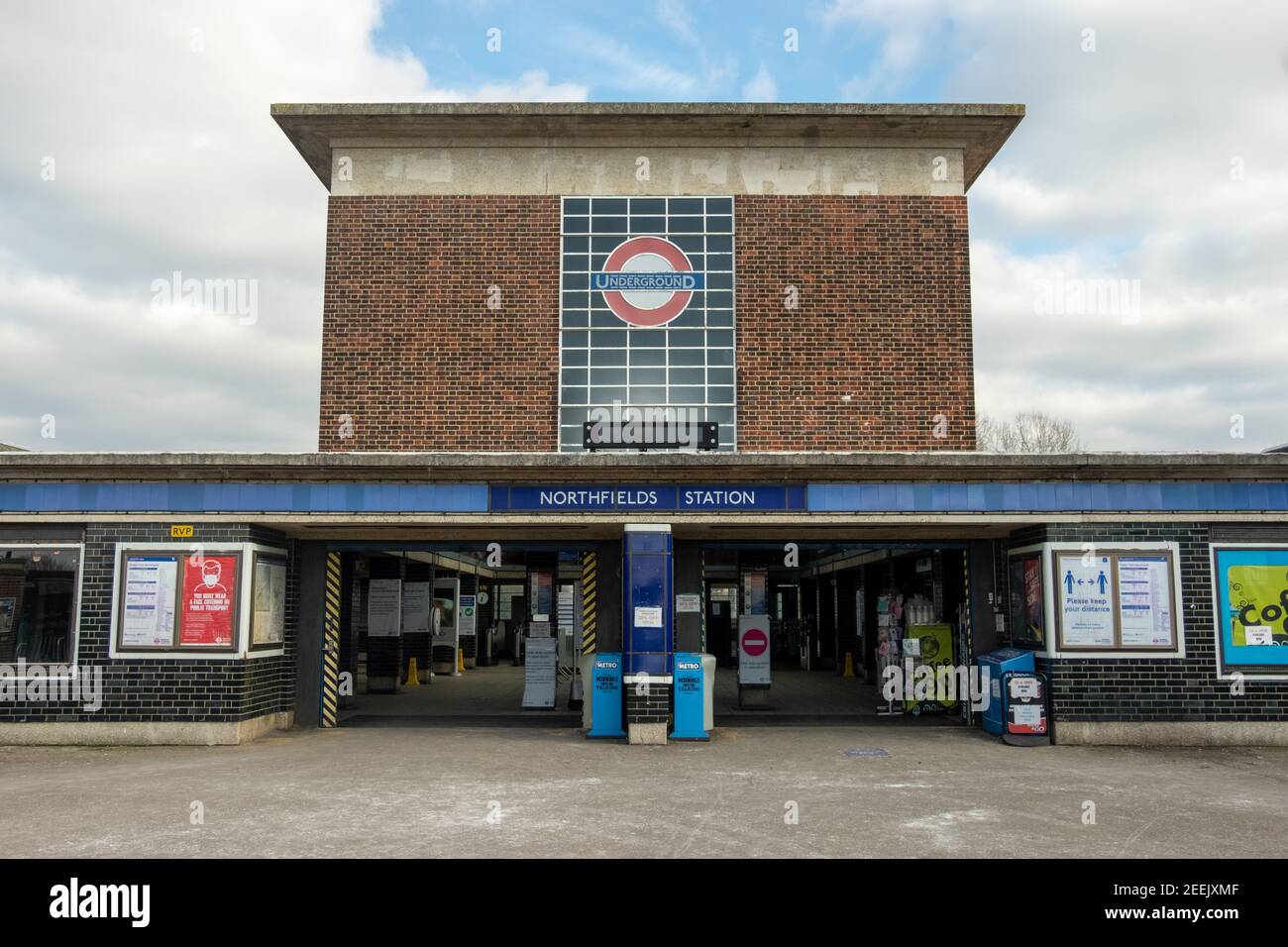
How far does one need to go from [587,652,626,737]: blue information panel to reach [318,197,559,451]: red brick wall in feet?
15.4

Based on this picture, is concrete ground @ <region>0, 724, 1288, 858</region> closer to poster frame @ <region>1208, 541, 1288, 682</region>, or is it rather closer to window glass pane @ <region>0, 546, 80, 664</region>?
poster frame @ <region>1208, 541, 1288, 682</region>

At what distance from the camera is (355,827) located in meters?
8.81

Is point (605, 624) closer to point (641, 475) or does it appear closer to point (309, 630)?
point (641, 475)

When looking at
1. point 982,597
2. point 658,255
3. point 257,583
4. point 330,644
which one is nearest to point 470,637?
point 330,644

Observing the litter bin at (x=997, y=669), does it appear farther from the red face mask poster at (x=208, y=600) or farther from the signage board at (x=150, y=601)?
the signage board at (x=150, y=601)

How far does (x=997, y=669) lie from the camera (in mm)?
14812

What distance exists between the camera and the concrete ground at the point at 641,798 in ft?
27.1

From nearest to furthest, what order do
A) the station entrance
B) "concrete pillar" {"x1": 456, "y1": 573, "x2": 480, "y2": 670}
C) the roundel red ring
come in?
the station entrance < the roundel red ring < "concrete pillar" {"x1": 456, "y1": 573, "x2": 480, "y2": 670}

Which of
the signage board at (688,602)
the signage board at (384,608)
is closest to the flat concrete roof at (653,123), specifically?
the signage board at (688,602)

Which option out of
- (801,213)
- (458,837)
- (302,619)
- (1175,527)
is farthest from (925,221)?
(458,837)

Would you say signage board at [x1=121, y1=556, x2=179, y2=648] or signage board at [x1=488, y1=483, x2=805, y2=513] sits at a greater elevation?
signage board at [x1=488, y1=483, x2=805, y2=513]

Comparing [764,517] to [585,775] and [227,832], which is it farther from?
[227,832]

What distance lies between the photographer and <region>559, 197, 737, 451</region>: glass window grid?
18.2 m

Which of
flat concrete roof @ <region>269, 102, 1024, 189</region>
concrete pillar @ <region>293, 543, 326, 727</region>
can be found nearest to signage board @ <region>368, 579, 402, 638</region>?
concrete pillar @ <region>293, 543, 326, 727</region>
